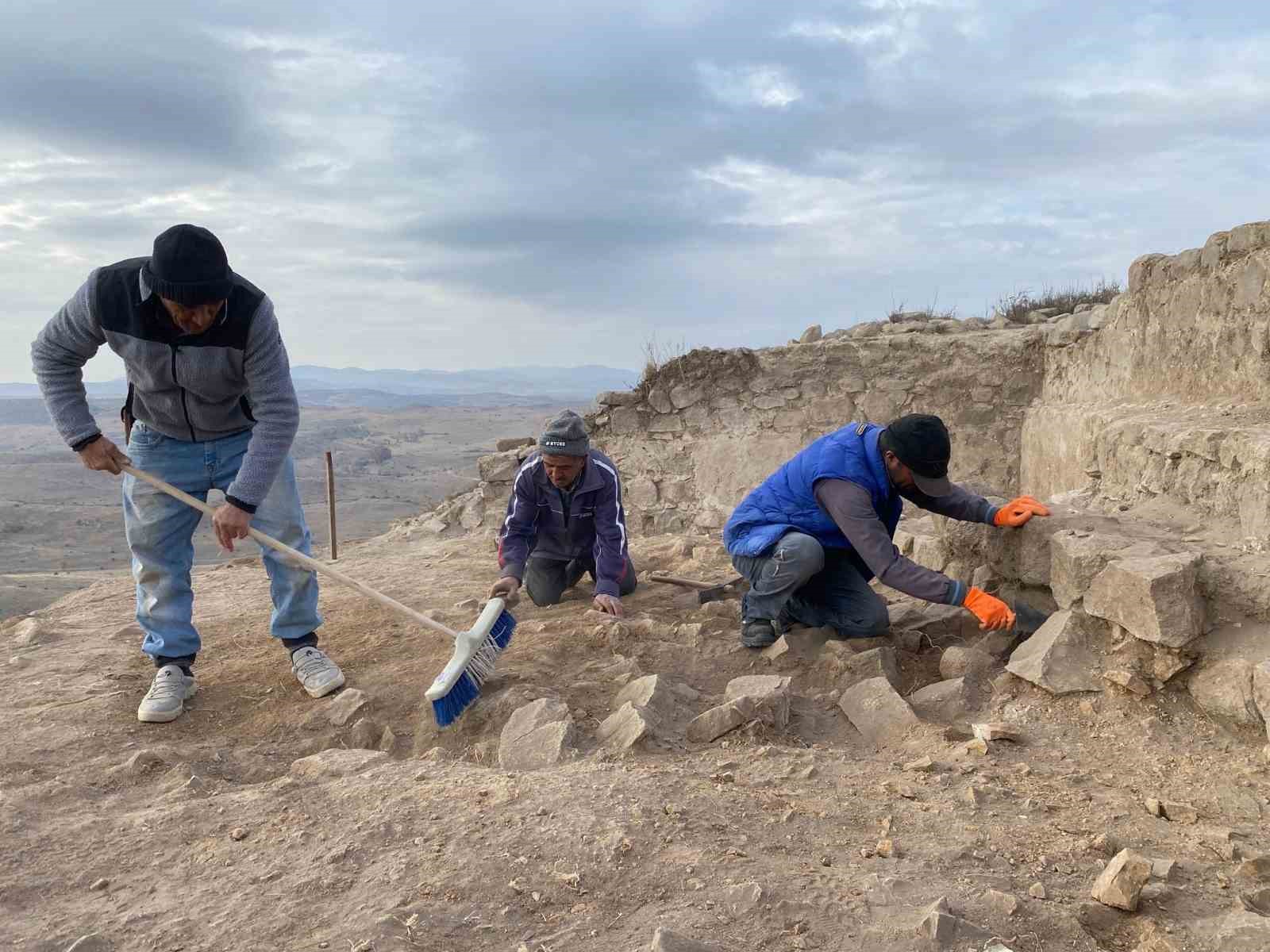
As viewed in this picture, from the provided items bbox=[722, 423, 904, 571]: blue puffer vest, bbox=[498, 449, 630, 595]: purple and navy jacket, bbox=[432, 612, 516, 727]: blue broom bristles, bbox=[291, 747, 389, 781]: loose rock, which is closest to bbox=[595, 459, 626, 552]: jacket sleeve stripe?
bbox=[498, 449, 630, 595]: purple and navy jacket

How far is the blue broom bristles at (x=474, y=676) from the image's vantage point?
3.02 metres

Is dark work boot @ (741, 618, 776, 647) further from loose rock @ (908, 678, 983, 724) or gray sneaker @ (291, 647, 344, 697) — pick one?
gray sneaker @ (291, 647, 344, 697)

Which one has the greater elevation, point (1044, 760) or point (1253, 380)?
point (1253, 380)

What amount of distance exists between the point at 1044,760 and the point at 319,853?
2.07 metres

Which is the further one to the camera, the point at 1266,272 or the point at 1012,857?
the point at 1266,272

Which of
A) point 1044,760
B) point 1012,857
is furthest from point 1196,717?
point 1012,857

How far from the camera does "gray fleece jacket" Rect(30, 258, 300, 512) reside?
308 centimetres

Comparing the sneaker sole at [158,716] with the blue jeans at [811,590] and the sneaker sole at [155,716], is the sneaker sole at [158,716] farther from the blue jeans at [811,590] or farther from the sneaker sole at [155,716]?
the blue jeans at [811,590]

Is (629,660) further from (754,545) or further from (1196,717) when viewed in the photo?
(1196,717)

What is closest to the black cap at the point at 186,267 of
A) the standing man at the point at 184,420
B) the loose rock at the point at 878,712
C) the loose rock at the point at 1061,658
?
the standing man at the point at 184,420

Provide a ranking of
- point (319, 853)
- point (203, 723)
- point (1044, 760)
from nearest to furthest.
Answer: point (319, 853), point (1044, 760), point (203, 723)

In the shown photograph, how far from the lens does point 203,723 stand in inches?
130

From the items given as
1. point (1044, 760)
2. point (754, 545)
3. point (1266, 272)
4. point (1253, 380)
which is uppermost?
point (1266, 272)

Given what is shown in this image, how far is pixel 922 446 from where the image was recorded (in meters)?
3.39
